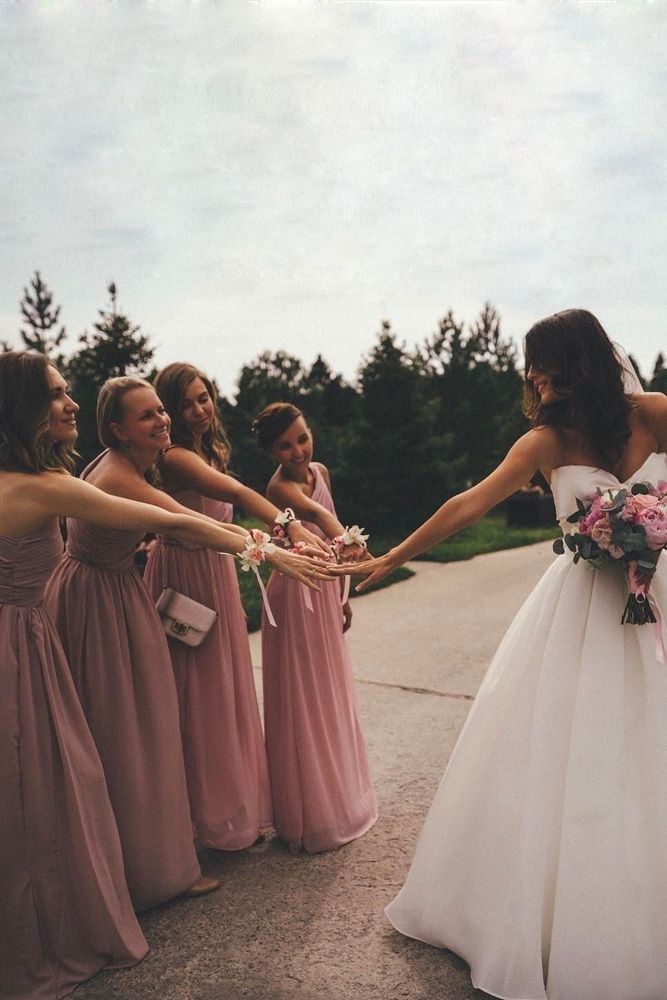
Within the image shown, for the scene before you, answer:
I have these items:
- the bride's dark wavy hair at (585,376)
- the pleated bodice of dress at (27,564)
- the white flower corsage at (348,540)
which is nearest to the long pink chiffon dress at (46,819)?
the pleated bodice of dress at (27,564)

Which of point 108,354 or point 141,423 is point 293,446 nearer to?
point 141,423

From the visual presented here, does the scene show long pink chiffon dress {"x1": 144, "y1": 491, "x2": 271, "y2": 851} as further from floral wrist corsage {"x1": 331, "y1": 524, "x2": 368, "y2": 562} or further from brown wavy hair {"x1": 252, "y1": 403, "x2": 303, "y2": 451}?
floral wrist corsage {"x1": 331, "y1": 524, "x2": 368, "y2": 562}

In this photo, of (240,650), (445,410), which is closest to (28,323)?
(445,410)

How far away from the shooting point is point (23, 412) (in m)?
3.05

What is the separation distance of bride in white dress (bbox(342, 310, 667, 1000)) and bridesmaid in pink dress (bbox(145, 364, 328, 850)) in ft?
3.44

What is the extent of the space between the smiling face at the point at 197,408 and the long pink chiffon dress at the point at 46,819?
0.97m

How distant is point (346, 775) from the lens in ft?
14.0

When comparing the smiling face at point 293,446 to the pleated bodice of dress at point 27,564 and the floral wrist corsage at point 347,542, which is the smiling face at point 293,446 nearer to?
the floral wrist corsage at point 347,542

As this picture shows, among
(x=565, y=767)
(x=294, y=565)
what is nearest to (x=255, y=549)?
(x=294, y=565)

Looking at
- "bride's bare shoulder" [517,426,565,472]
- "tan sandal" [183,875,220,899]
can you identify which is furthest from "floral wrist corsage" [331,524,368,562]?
"tan sandal" [183,875,220,899]

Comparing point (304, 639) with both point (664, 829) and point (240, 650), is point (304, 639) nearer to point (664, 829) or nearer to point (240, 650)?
point (240, 650)

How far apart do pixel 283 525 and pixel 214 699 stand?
886mm

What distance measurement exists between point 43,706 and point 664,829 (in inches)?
86.5

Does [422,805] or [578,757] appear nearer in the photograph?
[578,757]
